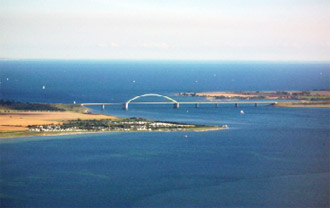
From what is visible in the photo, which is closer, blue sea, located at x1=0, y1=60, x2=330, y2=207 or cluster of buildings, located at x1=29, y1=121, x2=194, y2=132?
blue sea, located at x1=0, y1=60, x2=330, y2=207

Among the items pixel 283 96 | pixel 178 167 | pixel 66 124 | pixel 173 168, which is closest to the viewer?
pixel 173 168

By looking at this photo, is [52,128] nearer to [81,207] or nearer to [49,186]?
[49,186]

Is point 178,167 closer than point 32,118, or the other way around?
point 178,167

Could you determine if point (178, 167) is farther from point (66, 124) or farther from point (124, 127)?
point (66, 124)

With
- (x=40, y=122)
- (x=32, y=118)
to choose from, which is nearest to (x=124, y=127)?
(x=40, y=122)

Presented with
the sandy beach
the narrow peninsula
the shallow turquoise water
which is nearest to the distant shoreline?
Answer: the shallow turquoise water

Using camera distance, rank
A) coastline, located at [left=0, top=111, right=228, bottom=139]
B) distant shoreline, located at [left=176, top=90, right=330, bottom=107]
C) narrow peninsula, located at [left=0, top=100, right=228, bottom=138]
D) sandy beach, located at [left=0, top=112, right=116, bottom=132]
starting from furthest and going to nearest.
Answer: distant shoreline, located at [left=176, top=90, right=330, bottom=107] < sandy beach, located at [left=0, top=112, right=116, bottom=132] < narrow peninsula, located at [left=0, top=100, right=228, bottom=138] < coastline, located at [left=0, top=111, right=228, bottom=139]

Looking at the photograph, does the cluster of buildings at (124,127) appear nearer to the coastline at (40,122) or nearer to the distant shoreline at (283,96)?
the coastline at (40,122)

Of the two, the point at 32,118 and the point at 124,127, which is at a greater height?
the point at 32,118

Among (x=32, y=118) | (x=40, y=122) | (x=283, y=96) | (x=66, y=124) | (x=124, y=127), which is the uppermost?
(x=283, y=96)

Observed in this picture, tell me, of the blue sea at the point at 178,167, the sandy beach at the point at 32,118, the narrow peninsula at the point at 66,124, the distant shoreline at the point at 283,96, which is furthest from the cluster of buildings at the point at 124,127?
the distant shoreline at the point at 283,96

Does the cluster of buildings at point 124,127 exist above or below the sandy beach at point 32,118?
below

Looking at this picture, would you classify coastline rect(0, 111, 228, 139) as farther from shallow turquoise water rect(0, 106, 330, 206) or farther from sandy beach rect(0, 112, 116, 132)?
shallow turquoise water rect(0, 106, 330, 206)

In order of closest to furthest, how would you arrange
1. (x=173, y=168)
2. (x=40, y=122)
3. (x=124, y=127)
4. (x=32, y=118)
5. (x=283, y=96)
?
(x=173, y=168), (x=124, y=127), (x=40, y=122), (x=32, y=118), (x=283, y=96)
